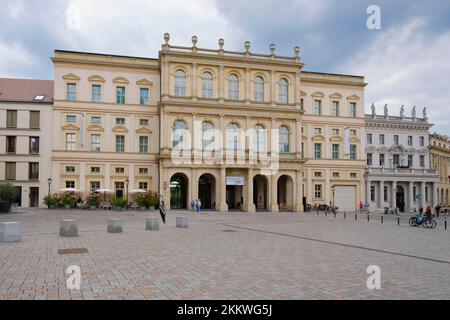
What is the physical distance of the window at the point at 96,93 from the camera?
49.8m

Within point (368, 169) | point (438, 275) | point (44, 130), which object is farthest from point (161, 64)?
point (438, 275)

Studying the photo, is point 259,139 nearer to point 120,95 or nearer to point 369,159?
point 120,95

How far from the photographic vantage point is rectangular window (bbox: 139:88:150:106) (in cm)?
5122

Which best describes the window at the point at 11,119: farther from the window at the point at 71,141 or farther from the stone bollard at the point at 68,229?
the stone bollard at the point at 68,229

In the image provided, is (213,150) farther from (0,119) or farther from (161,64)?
(0,119)

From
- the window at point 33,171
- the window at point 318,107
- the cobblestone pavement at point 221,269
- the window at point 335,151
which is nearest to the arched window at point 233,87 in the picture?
the window at point 318,107

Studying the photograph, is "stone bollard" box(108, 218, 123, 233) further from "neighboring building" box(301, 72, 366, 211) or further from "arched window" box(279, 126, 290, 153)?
"neighboring building" box(301, 72, 366, 211)

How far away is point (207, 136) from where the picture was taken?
49.4 metres

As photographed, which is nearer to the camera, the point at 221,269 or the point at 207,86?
the point at 221,269

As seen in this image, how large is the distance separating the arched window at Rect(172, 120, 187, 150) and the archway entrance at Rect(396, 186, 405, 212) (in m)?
34.7

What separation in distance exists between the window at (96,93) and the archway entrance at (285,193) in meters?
25.6

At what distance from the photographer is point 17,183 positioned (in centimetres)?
4731

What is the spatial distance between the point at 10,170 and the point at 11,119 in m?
6.05

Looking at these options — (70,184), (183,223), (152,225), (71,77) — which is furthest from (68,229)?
(71,77)
